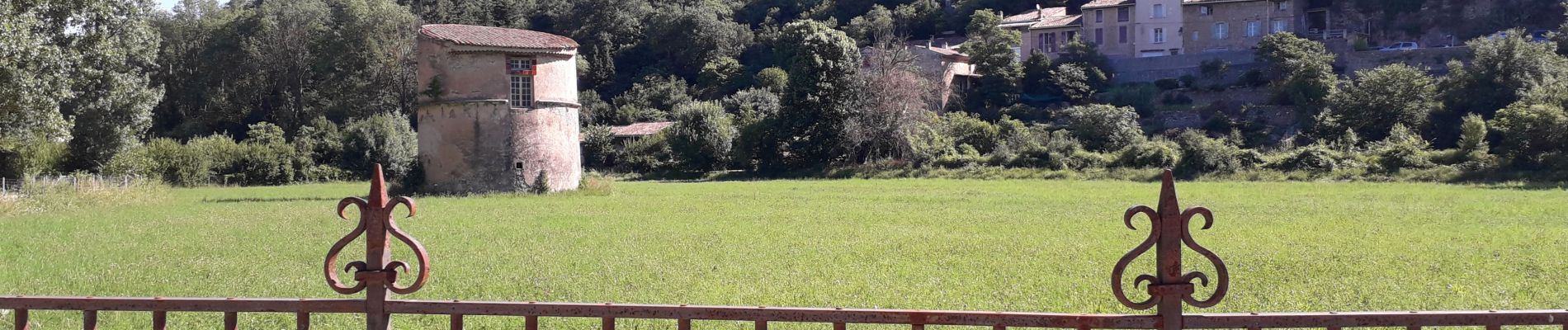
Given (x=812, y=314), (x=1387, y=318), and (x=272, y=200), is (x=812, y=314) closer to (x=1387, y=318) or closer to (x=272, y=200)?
(x=1387, y=318)

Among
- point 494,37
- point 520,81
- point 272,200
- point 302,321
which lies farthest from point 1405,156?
point 302,321

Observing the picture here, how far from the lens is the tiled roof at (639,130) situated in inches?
2319

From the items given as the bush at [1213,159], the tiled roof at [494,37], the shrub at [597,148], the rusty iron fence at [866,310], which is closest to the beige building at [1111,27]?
the bush at [1213,159]

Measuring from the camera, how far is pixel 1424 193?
2725 cm

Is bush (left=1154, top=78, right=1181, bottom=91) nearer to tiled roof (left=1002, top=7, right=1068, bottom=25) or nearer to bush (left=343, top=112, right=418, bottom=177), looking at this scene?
tiled roof (left=1002, top=7, right=1068, bottom=25)

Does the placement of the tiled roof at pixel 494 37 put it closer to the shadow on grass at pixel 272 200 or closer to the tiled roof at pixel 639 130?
the shadow on grass at pixel 272 200

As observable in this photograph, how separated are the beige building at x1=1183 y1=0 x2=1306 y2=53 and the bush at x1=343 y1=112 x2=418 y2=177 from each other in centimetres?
4401

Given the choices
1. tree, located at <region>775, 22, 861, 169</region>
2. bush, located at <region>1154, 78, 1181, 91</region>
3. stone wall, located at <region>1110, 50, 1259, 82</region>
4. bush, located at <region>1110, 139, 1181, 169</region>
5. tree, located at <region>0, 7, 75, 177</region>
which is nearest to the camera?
tree, located at <region>0, 7, 75, 177</region>

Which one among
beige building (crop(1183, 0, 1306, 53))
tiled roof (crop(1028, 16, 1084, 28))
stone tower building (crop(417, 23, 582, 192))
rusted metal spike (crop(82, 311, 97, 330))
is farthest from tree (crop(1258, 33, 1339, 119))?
rusted metal spike (crop(82, 311, 97, 330))

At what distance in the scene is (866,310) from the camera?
4.42 metres

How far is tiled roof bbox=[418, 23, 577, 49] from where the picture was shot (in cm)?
3008

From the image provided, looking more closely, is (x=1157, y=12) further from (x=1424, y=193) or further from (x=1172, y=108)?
(x=1424, y=193)

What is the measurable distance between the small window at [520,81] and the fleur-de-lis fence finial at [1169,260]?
1093 inches

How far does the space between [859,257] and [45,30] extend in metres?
26.3
